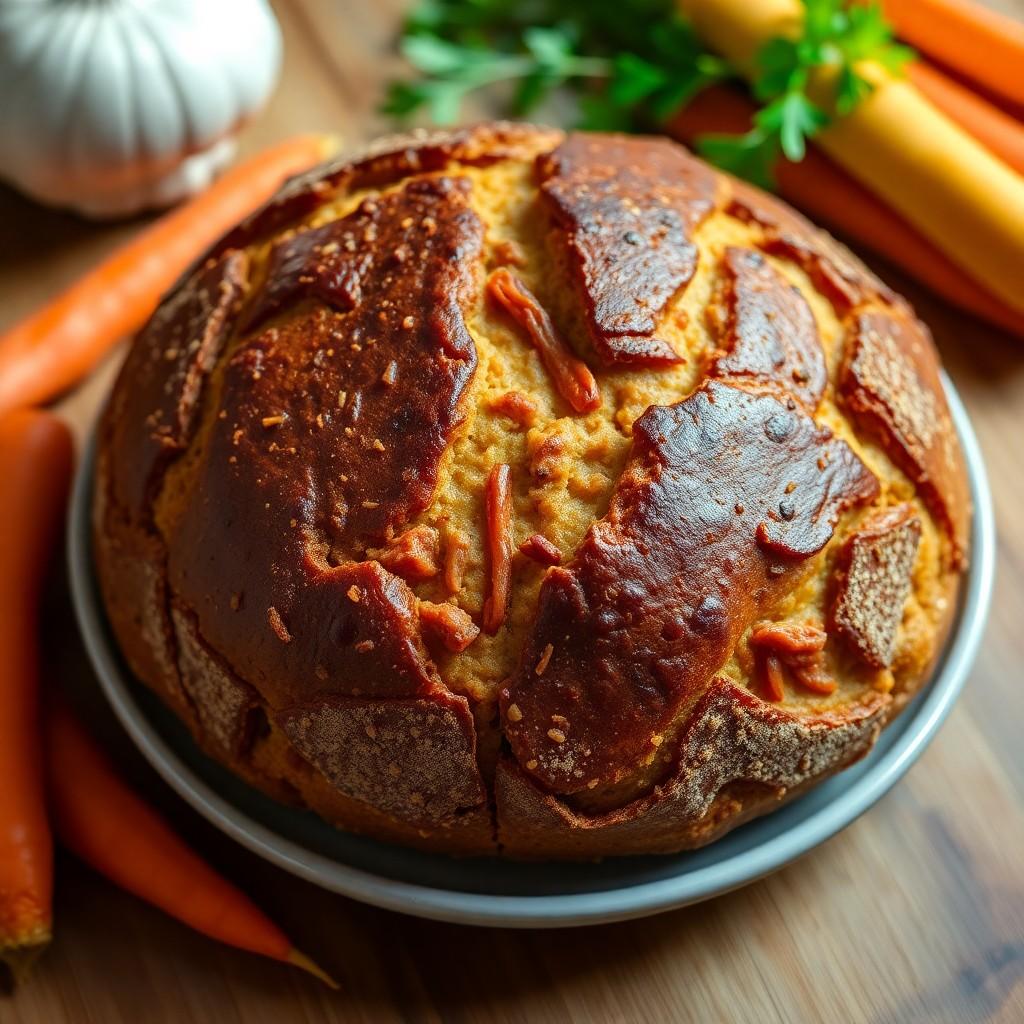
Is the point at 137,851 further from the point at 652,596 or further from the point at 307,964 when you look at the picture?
the point at 652,596

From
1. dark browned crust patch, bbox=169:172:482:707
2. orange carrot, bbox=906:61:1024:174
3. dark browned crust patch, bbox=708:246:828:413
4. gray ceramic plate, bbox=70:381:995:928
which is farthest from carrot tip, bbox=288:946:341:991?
orange carrot, bbox=906:61:1024:174

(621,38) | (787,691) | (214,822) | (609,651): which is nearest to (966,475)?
(787,691)

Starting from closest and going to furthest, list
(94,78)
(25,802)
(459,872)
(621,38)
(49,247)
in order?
1. (459,872)
2. (25,802)
3. (94,78)
4. (49,247)
5. (621,38)

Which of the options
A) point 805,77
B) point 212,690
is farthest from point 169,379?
point 805,77

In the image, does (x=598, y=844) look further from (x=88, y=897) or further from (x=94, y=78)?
(x=94, y=78)

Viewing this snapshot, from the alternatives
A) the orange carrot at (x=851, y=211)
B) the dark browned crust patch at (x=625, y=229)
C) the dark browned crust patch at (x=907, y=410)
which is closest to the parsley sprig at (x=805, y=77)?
the orange carrot at (x=851, y=211)

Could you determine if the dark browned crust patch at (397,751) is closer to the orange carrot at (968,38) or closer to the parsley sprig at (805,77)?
the parsley sprig at (805,77)
